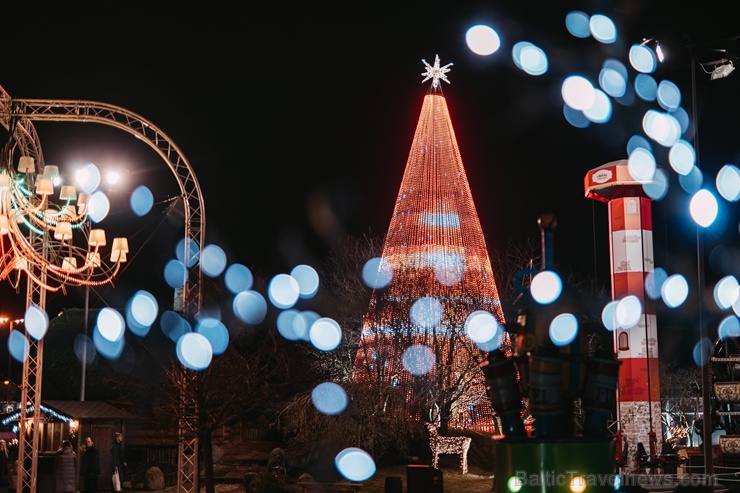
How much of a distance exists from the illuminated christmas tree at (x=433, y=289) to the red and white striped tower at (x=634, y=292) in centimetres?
1114

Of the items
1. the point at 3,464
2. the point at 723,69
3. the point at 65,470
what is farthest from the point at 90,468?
the point at 723,69

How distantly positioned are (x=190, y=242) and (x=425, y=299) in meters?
11.4

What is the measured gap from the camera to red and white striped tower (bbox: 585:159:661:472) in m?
40.9

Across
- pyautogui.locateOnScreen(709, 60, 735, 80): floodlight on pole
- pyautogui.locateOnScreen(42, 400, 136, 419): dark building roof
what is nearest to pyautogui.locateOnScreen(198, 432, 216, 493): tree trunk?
pyautogui.locateOnScreen(42, 400, 136, 419): dark building roof

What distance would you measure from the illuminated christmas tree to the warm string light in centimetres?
3

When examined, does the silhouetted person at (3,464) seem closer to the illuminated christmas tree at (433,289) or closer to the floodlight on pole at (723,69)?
the illuminated christmas tree at (433,289)

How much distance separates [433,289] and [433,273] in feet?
1.74

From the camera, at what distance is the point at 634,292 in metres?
41.2

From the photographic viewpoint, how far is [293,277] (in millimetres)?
46031

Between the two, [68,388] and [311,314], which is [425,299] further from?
[68,388]

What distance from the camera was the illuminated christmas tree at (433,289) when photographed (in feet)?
103

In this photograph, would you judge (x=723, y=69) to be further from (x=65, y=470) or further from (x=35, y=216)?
(x=65, y=470)

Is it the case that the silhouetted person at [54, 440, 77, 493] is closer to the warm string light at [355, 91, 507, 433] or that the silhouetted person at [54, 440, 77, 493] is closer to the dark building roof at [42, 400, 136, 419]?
the dark building roof at [42, 400, 136, 419]

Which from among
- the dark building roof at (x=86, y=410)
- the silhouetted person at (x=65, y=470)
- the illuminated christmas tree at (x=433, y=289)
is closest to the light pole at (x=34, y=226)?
the silhouetted person at (x=65, y=470)
